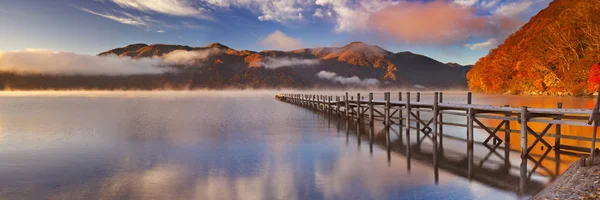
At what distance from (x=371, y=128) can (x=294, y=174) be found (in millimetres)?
13644

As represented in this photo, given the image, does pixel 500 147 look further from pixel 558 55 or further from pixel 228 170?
pixel 558 55

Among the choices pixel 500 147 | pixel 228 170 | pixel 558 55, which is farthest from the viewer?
pixel 558 55

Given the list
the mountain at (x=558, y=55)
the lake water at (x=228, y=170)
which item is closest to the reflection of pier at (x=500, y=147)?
the lake water at (x=228, y=170)

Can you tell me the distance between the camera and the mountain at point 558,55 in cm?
4684

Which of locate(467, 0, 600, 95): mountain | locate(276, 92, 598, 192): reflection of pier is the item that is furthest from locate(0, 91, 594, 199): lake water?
locate(467, 0, 600, 95): mountain

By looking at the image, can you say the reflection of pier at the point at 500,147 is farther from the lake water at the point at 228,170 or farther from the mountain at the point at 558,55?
the mountain at the point at 558,55

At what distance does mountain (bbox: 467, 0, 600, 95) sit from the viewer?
46844 millimetres

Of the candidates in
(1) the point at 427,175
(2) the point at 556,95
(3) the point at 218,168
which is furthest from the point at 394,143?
(2) the point at 556,95

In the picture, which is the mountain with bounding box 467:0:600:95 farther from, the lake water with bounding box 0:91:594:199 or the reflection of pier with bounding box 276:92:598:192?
the lake water with bounding box 0:91:594:199

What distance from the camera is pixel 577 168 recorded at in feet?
31.7

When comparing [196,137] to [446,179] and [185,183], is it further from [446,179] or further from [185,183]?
[446,179]

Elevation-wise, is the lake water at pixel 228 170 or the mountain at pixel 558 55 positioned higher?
the mountain at pixel 558 55

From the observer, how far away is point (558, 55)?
53.0 m

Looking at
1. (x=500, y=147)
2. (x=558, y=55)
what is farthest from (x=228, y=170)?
(x=558, y=55)
